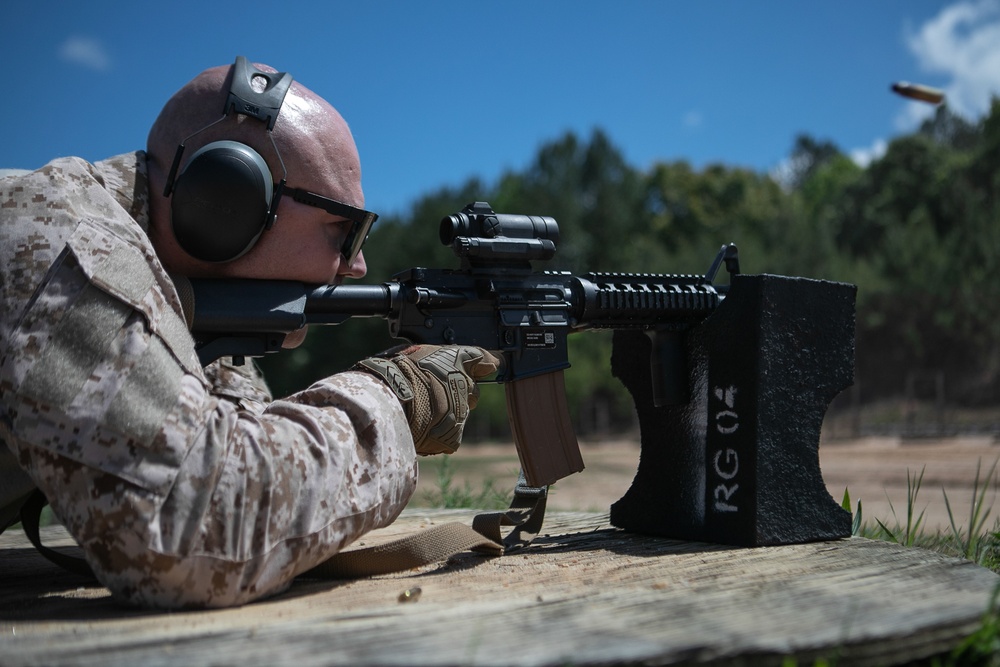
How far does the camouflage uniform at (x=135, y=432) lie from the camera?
185 centimetres

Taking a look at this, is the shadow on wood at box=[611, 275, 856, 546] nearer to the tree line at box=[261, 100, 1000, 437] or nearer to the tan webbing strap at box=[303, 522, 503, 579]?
the tan webbing strap at box=[303, 522, 503, 579]

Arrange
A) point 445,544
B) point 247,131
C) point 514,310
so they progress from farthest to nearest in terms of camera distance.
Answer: point 514,310 → point 445,544 → point 247,131

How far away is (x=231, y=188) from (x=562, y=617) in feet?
4.38

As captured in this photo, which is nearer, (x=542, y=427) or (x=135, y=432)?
(x=135, y=432)

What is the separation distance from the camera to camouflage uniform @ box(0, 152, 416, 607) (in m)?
1.85

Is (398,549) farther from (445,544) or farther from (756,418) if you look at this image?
(756,418)

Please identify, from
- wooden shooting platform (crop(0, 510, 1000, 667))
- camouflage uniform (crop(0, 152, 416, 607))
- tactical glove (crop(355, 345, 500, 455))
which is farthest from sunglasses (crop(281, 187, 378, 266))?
wooden shooting platform (crop(0, 510, 1000, 667))

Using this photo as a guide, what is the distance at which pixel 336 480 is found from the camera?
2092mm

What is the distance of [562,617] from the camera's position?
6.19ft

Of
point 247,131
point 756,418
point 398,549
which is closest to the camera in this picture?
point 247,131

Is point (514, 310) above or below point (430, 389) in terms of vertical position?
above

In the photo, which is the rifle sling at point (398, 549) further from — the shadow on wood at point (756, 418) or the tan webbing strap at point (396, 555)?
the shadow on wood at point (756, 418)

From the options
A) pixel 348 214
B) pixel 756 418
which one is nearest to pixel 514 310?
pixel 348 214

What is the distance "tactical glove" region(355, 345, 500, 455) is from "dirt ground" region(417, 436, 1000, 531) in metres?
5.45
